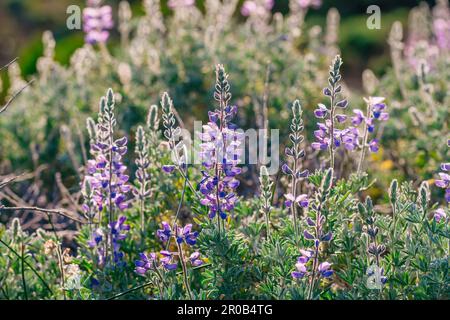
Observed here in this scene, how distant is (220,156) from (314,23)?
1138 centimetres

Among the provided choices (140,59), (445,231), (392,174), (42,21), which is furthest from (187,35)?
(42,21)

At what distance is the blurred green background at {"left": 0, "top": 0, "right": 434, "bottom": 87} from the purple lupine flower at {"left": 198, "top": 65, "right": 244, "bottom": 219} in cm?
833

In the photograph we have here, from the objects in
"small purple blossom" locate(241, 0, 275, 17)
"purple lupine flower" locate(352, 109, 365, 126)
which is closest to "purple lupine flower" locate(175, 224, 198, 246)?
"purple lupine flower" locate(352, 109, 365, 126)

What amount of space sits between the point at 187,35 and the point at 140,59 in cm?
38

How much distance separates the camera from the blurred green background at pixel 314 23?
40.2ft

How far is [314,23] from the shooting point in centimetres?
1344

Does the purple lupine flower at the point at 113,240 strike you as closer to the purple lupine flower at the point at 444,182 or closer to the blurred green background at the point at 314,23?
the purple lupine flower at the point at 444,182

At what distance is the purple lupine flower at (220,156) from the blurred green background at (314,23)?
27.3 feet

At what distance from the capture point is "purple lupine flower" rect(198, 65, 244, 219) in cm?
246

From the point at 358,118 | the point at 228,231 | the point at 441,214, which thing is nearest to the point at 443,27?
the point at 358,118

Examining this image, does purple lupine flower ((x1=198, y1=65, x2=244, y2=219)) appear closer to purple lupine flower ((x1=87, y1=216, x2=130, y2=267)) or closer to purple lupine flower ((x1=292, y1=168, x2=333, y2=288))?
purple lupine flower ((x1=292, y1=168, x2=333, y2=288))

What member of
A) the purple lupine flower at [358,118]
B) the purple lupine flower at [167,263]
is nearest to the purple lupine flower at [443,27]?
the purple lupine flower at [358,118]

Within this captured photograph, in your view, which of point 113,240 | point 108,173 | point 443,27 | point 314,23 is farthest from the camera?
point 314,23

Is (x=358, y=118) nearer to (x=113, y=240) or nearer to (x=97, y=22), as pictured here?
(x=113, y=240)
